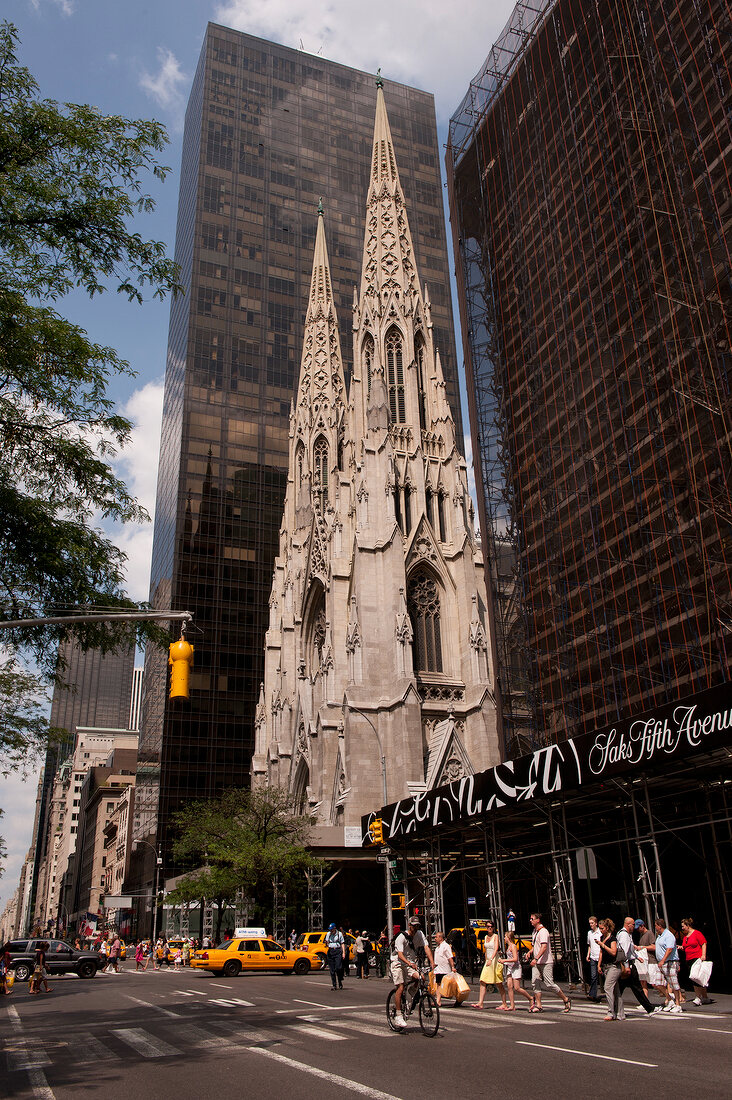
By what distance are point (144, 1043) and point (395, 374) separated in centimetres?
4489

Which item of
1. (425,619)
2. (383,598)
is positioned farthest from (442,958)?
(425,619)

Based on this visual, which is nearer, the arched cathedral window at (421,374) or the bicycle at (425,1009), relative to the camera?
the bicycle at (425,1009)

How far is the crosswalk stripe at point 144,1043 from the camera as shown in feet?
35.9

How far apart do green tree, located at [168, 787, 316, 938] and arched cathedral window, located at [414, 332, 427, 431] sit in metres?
23.1

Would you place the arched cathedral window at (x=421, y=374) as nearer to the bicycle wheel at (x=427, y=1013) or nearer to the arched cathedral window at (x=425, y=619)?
the arched cathedral window at (x=425, y=619)

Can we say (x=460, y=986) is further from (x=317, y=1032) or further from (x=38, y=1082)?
(x=38, y=1082)

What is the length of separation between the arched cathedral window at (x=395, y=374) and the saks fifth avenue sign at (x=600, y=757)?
3221cm

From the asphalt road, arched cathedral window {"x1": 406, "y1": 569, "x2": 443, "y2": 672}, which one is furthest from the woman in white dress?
arched cathedral window {"x1": 406, "y1": 569, "x2": 443, "y2": 672}

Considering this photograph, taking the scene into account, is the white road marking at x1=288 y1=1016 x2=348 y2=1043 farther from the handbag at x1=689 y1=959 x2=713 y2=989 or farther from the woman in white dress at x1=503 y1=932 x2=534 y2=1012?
the handbag at x1=689 y1=959 x2=713 y2=989

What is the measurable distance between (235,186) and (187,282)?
13.1 metres

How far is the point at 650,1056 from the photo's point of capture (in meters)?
9.67

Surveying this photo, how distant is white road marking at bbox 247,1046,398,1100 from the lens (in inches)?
310

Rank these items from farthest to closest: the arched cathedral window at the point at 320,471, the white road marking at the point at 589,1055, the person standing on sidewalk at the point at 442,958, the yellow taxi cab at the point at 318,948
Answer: the arched cathedral window at the point at 320,471 < the yellow taxi cab at the point at 318,948 < the person standing on sidewalk at the point at 442,958 < the white road marking at the point at 589,1055

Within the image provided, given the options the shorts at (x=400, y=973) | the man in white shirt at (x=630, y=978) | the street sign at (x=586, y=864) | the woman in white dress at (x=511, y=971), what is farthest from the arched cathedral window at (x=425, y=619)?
the shorts at (x=400, y=973)
